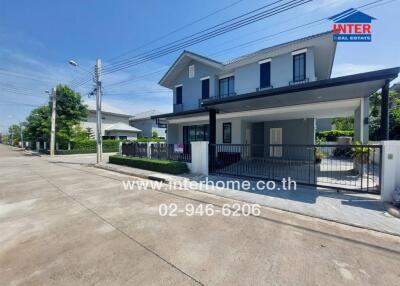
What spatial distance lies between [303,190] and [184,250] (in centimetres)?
530

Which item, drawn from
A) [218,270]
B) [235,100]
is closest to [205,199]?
[218,270]

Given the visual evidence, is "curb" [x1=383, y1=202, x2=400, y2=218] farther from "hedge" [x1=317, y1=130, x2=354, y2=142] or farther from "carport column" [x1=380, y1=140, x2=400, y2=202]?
"hedge" [x1=317, y1=130, x2=354, y2=142]

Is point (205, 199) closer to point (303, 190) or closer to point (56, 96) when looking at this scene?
point (303, 190)

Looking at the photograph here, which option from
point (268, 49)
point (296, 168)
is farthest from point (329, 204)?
point (268, 49)

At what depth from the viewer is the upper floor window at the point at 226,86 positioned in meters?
15.5

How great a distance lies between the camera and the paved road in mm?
2699

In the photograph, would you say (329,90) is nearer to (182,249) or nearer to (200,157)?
(200,157)

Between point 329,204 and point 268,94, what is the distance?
4.32 metres

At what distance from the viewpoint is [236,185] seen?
7895 mm

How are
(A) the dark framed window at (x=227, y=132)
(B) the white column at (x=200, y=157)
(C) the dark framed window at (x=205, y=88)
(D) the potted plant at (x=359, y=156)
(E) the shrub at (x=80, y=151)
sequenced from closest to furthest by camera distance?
(D) the potted plant at (x=359, y=156), (B) the white column at (x=200, y=157), (A) the dark framed window at (x=227, y=132), (C) the dark framed window at (x=205, y=88), (E) the shrub at (x=80, y=151)

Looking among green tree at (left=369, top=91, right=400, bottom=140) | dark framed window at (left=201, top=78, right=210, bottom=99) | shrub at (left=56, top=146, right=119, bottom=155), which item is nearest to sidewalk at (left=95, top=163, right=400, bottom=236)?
dark framed window at (left=201, top=78, right=210, bottom=99)

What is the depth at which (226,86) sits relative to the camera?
15891mm

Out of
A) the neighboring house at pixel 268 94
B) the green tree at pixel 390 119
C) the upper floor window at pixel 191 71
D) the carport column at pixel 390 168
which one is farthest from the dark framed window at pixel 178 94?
the green tree at pixel 390 119

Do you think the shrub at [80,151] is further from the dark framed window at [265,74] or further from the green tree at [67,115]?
the dark framed window at [265,74]
